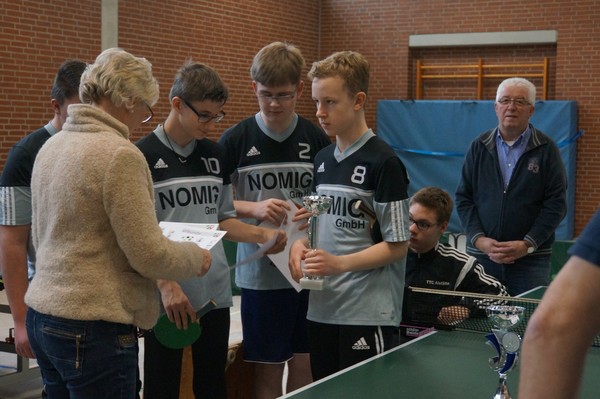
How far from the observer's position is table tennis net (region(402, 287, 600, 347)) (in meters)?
3.46

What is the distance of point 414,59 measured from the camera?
13977mm

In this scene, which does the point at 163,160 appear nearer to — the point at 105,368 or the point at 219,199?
the point at 219,199

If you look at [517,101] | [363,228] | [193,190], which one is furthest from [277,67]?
[517,101]

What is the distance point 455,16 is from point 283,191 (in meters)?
10.6

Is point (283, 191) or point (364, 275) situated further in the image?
point (283, 191)

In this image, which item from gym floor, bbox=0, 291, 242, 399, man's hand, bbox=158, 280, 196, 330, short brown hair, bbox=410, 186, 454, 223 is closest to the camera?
man's hand, bbox=158, 280, 196, 330

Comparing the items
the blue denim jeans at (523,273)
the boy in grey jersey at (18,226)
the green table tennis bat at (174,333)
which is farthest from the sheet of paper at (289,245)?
the blue denim jeans at (523,273)

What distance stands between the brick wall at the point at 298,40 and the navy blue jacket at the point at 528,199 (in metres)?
6.54

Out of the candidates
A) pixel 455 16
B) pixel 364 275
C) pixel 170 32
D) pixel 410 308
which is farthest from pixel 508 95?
pixel 455 16

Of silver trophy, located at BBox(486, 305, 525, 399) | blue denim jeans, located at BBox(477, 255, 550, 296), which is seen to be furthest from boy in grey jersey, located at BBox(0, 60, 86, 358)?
blue denim jeans, located at BBox(477, 255, 550, 296)

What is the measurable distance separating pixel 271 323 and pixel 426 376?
1048mm

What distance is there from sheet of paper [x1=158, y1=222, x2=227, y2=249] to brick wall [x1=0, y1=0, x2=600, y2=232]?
728 centimetres

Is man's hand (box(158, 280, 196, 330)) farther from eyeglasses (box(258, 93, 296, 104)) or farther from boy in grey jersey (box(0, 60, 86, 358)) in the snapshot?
eyeglasses (box(258, 93, 296, 104))

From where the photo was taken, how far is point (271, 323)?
361 centimetres
